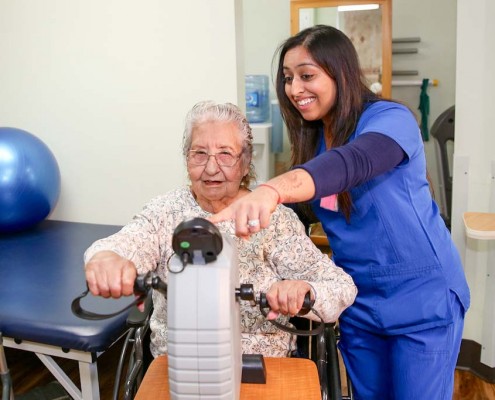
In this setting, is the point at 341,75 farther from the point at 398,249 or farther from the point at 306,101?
the point at 398,249

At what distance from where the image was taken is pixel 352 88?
1.44 m

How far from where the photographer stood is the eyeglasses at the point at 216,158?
150 cm

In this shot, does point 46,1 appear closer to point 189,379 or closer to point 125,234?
point 125,234

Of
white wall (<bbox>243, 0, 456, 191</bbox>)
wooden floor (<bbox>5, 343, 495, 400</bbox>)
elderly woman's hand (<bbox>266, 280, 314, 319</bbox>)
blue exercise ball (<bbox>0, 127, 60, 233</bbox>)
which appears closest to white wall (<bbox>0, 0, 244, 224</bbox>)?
blue exercise ball (<bbox>0, 127, 60, 233</bbox>)

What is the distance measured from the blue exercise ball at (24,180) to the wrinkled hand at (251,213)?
6.42ft

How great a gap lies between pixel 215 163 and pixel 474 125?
134 centimetres

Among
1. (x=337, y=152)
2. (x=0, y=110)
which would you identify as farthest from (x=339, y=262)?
(x=0, y=110)

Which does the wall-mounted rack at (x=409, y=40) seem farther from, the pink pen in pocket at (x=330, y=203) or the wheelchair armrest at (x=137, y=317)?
the wheelchair armrest at (x=137, y=317)

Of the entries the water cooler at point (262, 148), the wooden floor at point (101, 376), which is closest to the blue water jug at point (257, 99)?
the water cooler at point (262, 148)

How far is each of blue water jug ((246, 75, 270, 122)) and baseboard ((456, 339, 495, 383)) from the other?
2716mm

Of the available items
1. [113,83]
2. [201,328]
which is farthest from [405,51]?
[201,328]

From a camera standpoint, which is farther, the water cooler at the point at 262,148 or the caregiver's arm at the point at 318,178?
the water cooler at the point at 262,148

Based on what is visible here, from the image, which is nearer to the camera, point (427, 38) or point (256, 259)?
point (256, 259)

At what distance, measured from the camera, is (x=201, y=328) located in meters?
0.88
